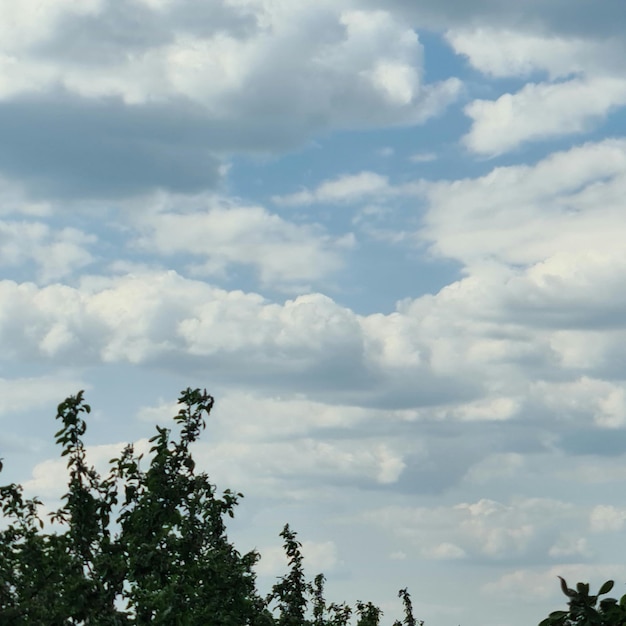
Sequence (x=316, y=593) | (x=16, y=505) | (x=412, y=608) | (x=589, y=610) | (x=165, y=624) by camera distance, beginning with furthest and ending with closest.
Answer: (x=412, y=608), (x=316, y=593), (x=16, y=505), (x=165, y=624), (x=589, y=610)

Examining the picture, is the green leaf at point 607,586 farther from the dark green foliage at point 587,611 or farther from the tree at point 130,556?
the tree at point 130,556

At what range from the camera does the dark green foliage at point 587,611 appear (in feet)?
25.8

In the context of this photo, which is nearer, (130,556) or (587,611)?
(587,611)

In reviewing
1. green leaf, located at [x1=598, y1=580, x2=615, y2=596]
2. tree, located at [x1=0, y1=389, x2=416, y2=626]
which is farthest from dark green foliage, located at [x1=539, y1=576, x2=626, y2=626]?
tree, located at [x1=0, y1=389, x2=416, y2=626]

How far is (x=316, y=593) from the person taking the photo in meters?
34.4

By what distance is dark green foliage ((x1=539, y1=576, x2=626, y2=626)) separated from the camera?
7.86 metres

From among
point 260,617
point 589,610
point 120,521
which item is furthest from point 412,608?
point 589,610

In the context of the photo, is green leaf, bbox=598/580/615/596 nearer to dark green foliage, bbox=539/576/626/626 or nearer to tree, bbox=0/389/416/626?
dark green foliage, bbox=539/576/626/626

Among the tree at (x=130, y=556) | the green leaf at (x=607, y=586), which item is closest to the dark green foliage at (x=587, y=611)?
the green leaf at (x=607, y=586)

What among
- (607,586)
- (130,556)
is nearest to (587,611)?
(607,586)

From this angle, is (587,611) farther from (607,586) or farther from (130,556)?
(130,556)

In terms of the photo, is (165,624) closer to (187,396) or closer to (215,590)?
(215,590)

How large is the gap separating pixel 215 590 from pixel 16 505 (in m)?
3.49

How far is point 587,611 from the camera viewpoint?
310 inches
